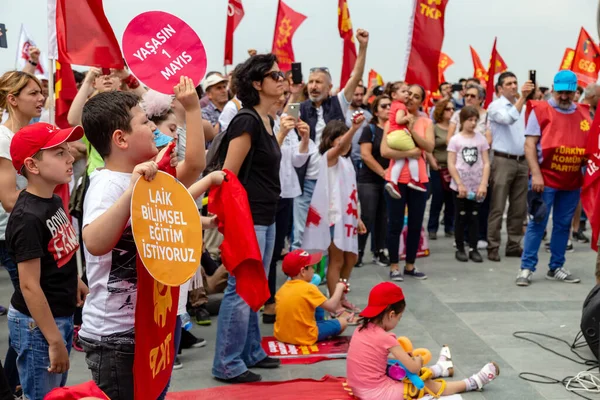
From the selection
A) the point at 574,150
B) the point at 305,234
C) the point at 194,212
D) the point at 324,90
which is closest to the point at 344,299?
the point at 305,234

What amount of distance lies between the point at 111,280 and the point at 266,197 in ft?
7.70

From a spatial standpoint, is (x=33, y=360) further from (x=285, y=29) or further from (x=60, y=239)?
(x=285, y=29)

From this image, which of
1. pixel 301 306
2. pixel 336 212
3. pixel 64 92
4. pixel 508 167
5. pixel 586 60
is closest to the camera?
pixel 301 306

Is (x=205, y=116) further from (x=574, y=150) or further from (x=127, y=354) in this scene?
(x=127, y=354)

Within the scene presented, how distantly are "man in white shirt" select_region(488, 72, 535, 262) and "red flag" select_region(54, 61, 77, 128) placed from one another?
5.13 meters

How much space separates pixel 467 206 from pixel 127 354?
7128mm

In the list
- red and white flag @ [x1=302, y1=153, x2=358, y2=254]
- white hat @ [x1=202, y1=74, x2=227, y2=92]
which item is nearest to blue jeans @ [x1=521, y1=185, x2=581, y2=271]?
red and white flag @ [x1=302, y1=153, x2=358, y2=254]

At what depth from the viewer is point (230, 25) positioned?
1098cm

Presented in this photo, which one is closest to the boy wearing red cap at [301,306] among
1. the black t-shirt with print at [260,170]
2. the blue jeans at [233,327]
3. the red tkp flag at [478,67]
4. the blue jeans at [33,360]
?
the blue jeans at [233,327]

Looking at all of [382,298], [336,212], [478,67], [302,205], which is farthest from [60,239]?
[478,67]

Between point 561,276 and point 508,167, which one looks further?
point 508,167

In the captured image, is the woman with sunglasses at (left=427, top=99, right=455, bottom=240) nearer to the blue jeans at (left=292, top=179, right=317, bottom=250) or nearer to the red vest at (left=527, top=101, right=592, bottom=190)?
the red vest at (left=527, top=101, right=592, bottom=190)

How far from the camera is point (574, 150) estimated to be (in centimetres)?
768

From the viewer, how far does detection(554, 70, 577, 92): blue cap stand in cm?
758
